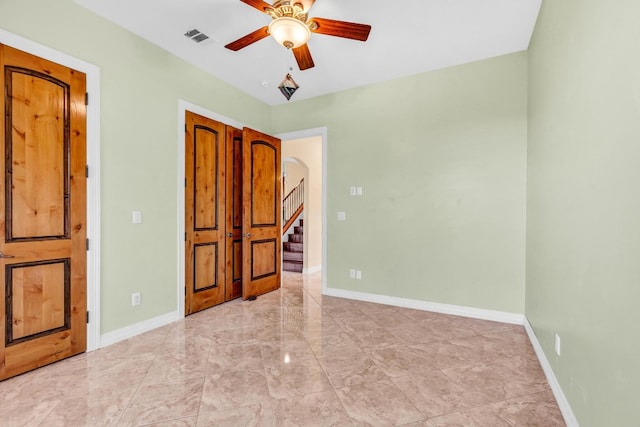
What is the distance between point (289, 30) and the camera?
7.52 feet

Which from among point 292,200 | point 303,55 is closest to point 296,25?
point 303,55

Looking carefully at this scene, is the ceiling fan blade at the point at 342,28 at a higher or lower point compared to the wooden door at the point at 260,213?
higher

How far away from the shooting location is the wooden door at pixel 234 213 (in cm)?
415

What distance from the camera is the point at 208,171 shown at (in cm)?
383

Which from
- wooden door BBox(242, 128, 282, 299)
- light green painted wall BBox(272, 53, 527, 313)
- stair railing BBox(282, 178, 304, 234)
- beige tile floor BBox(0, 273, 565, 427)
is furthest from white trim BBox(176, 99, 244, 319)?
stair railing BBox(282, 178, 304, 234)

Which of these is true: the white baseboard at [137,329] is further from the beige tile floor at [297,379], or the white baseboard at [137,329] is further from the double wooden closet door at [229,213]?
the double wooden closet door at [229,213]

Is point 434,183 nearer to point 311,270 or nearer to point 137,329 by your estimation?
point 311,270

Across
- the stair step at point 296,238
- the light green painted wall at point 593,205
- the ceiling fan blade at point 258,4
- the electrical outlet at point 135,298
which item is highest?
the ceiling fan blade at point 258,4

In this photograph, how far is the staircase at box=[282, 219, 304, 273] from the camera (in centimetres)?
651

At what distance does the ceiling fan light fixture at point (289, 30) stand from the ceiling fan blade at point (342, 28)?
0.33 ft

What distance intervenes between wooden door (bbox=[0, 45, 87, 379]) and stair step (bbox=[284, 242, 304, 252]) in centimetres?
464

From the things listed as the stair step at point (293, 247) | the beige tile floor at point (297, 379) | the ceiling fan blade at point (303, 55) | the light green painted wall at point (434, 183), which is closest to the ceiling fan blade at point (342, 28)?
the ceiling fan blade at point (303, 55)

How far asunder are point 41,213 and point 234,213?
6.95 feet

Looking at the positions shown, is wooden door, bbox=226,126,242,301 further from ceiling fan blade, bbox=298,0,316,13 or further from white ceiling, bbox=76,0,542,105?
ceiling fan blade, bbox=298,0,316,13
